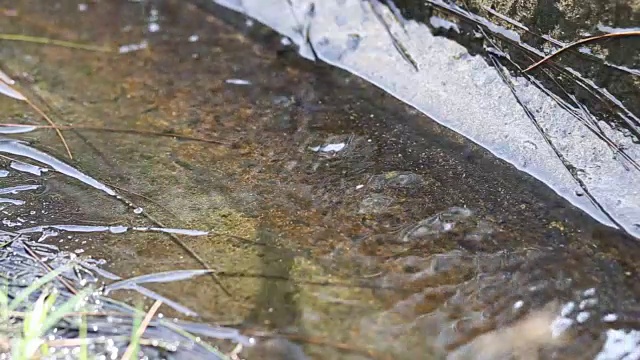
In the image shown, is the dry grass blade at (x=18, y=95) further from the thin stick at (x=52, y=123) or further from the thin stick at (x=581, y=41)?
the thin stick at (x=581, y=41)

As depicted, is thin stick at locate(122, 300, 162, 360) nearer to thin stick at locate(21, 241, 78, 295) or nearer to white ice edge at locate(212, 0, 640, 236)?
thin stick at locate(21, 241, 78, 295)

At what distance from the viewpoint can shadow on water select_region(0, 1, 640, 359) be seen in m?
1.64

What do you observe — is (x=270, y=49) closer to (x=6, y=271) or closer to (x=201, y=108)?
(x=201, y=108)

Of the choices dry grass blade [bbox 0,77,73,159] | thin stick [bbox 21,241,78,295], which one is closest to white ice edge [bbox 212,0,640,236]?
dry grass blade [bbox 0,77,73,159]

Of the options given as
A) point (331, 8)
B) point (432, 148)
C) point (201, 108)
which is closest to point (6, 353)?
point (201, 108)

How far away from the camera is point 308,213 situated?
6.39ft

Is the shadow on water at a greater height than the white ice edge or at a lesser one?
lesser

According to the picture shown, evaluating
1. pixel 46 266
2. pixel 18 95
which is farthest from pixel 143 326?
pixel 18 95

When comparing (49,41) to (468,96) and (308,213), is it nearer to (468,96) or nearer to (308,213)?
(308,213)

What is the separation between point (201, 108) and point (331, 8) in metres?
0.73

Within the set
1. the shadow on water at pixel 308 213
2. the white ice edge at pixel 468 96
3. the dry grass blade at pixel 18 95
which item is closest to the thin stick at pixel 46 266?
the shadow on water at pixel 308 213

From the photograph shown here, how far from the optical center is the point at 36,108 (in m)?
2.39

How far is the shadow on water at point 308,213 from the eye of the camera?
1642mm

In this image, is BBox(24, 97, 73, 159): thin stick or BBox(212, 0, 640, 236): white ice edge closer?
BBox(212, 0, 640, 236): white ice edge
